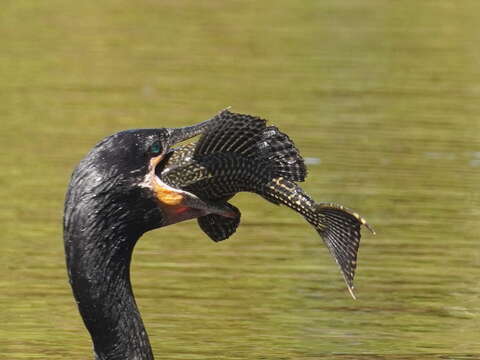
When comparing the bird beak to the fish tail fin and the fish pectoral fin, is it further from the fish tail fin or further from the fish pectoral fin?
the fish tail fin

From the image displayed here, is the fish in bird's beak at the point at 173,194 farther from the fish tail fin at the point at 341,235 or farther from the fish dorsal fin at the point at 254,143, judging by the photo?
the fish tail fin at the point at 341,235

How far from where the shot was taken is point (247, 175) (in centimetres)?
794

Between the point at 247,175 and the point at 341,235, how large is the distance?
504mm

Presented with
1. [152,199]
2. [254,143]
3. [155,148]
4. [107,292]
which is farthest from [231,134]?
[107,292]

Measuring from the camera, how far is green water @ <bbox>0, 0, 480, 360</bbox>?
32.9 feet

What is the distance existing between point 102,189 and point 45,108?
9392 mm

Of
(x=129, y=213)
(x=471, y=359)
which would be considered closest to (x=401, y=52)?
(x=471, y=359)

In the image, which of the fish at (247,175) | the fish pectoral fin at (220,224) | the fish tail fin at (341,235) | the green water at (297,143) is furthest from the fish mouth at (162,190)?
the green water at (297,143)

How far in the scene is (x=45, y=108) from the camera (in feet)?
54.7

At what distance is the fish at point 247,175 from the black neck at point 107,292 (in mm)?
405

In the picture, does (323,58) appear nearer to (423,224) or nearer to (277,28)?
(277,28)

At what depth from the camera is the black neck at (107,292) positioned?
7465mm

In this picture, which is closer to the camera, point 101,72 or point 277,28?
point 101,72

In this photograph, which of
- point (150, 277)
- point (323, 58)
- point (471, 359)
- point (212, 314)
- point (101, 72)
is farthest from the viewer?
point (323, 58)
